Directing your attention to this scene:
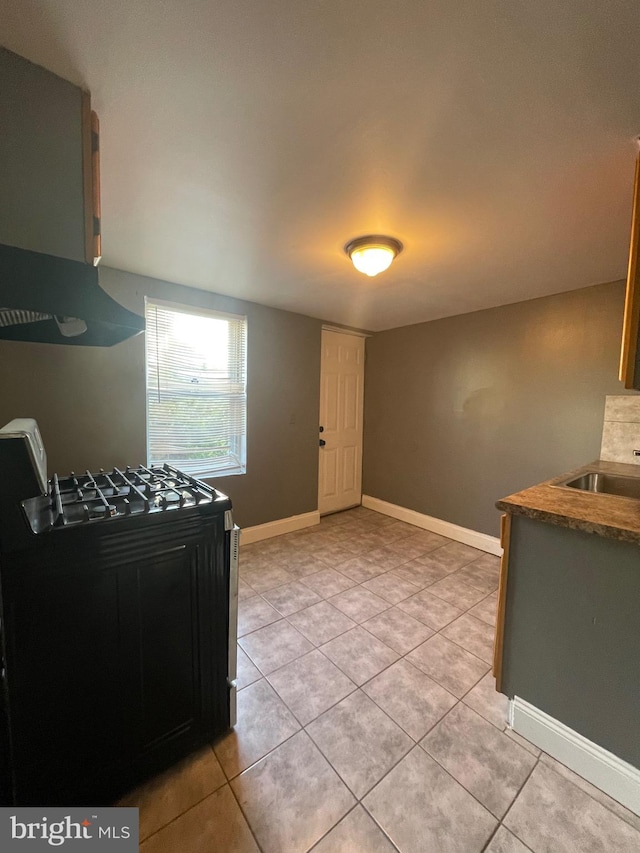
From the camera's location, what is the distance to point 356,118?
1088 millimetres

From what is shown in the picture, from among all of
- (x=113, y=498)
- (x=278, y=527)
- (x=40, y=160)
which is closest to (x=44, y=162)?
(x=40, y=160)

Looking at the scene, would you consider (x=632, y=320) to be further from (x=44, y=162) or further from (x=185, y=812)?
(x=185, y=812)

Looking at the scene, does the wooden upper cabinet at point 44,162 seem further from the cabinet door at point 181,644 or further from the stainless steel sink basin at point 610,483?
the stainless steel sink basin at point 610,483

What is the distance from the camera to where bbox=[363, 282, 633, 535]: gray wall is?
2.60 m

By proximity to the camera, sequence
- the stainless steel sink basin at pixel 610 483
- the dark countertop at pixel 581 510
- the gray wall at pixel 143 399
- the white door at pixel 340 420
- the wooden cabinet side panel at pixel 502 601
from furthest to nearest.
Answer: the white door at pixel 340 420
the gray wall at pixel 143 399
the stainless steel sink basin at pixel 610 483
the wooden cabinet side panel at pixel 502 601
the dark countertop at pixel 581 510

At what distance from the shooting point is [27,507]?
97 cm

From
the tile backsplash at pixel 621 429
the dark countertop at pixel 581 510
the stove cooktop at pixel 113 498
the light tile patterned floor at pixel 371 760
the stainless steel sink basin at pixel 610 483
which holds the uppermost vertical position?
the tile backsplash at pixel 621 429

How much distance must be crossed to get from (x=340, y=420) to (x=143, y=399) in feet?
7.54

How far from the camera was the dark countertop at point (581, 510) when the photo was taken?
1142 millimetres

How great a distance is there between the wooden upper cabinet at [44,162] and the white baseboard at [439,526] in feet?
11.8

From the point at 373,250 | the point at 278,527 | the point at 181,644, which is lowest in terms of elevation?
the point at 278,527

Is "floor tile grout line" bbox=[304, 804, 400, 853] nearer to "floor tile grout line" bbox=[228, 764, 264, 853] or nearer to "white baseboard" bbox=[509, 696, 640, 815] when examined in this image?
"floor tile grout line" bbox=[228, 764, 264, 853]

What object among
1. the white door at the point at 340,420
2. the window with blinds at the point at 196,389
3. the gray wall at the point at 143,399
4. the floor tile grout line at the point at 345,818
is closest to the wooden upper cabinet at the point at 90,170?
the gray wall at the point at 143,399

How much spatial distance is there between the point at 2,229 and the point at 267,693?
2105mm
